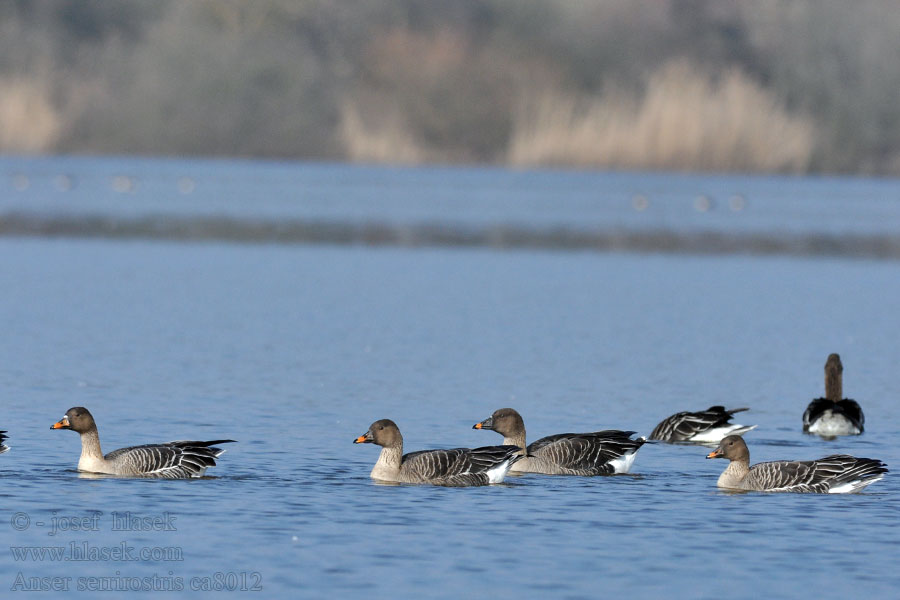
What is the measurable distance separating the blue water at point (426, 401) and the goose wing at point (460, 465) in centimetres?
16

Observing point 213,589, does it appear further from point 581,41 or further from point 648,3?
point 648,3

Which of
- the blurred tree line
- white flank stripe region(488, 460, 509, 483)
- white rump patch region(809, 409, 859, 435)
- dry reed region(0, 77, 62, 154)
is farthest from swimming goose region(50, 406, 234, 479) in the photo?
dry reed region(0, 77, 62, 154)

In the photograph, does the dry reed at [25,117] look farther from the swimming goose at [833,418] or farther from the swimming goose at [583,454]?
the swimming goose at [583,454]

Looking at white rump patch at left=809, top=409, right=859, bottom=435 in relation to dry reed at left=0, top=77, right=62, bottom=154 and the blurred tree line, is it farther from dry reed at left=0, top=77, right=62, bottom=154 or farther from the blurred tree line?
dry reed at left=0, top=77, right=62, bottom=154

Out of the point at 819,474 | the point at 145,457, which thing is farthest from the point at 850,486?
the point at 145,457

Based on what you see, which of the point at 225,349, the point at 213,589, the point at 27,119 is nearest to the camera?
the point at 213,589

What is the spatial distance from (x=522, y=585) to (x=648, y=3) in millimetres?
77935

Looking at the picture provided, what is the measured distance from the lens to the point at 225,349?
22922mm

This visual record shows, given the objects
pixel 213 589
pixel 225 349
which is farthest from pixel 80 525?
pixel 225 349

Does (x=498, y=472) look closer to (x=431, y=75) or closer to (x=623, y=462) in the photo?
(x=623, y=462)

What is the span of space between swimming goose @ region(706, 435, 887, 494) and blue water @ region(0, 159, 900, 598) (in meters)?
0.13

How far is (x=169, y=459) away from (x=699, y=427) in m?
5.25

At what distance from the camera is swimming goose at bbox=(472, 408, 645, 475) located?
1473cm

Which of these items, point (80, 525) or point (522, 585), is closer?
point (522, 585)
